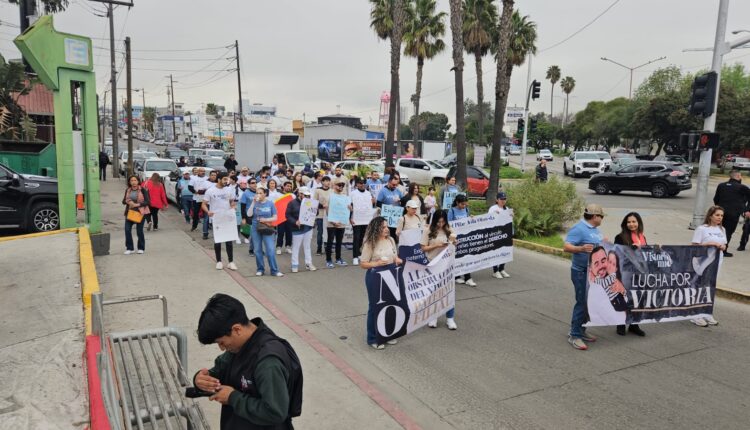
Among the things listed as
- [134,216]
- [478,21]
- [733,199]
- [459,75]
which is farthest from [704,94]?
[478,21]

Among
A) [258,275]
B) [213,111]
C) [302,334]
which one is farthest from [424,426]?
[213,111]

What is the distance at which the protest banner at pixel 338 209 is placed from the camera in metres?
10.4

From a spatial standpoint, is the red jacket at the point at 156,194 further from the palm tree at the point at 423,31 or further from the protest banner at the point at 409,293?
the palm tree at the point at 423,31

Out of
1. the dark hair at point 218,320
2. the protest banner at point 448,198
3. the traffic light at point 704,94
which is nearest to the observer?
the dark hair at point 218,320

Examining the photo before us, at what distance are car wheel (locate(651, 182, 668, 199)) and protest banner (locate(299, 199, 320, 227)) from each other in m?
20.8

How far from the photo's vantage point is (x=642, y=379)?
18.6 feet

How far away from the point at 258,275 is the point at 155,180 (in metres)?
5.84

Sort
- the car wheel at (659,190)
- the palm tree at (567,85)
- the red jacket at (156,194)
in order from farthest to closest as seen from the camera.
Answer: the palm tree at (567,85) < the car wheel at (659,190) < the red jacket at (156,194)

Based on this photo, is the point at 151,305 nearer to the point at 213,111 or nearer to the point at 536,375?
the point at 536,375

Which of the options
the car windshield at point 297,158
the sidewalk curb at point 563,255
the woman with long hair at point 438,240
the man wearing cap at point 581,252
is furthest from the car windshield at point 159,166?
the man wearing cap at point 581,252

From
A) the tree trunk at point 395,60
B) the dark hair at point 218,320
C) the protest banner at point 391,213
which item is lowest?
the protest banner at point 391,213

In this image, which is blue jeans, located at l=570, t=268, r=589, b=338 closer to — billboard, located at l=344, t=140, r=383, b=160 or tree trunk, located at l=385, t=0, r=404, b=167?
tree trunk, located at l=385, t=0, r=404, b=167

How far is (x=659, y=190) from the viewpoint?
82.3 ft

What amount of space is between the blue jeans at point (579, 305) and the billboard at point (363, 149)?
3459 centimetres
